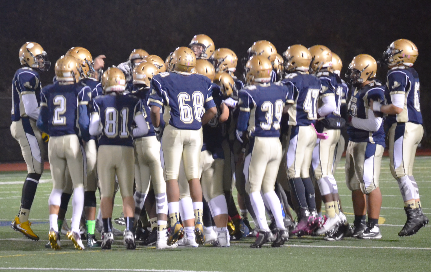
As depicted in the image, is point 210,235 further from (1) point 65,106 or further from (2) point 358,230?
(1) point 65,106

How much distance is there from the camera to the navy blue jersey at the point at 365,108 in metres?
7.02

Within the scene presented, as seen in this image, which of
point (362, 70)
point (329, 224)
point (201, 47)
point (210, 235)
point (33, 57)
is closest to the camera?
point (210, 235)

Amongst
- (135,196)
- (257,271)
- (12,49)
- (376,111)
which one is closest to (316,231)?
(376,111)

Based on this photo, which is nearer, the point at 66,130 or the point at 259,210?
the point at 259,210

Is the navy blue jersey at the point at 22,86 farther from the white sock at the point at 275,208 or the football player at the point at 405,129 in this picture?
the football player at the point at 405,129

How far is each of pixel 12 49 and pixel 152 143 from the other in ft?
53.0

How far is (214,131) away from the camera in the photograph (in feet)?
22.5

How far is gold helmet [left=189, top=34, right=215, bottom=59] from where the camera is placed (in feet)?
25.7

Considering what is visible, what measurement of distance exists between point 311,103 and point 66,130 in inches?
96.8

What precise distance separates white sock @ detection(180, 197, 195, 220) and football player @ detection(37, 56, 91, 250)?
96cm

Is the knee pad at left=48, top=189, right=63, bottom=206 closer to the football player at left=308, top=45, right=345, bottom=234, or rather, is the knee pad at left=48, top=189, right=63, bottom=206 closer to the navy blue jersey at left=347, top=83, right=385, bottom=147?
the football player at left=308, top=45, right=345, bottom=234

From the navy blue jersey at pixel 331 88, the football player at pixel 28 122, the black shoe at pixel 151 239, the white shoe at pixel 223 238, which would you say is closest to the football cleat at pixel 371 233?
the navy blue jersey at pixel 331 88

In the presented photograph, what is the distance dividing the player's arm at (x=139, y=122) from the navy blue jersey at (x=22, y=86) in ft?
4.98

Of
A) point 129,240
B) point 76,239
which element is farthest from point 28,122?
point 129,240
